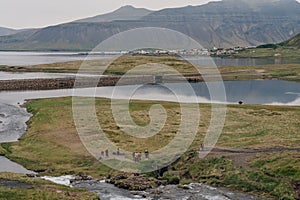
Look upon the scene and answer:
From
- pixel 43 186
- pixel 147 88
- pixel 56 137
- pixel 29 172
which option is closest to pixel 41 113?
pixel 56 137

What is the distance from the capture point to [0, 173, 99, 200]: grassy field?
3694 cm

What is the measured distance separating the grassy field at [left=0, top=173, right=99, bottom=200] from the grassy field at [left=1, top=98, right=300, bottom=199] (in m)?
6.36

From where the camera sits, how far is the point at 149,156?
52.6 metres

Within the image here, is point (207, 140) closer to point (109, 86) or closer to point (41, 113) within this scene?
point (41, 113)

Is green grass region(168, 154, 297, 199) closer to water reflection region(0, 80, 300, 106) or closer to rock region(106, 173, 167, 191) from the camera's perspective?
rock region(106, 173, 167, 191)

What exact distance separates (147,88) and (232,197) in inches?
4190

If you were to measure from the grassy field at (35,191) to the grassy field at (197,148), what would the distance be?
6.36 metres

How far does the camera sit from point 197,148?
5494 cm

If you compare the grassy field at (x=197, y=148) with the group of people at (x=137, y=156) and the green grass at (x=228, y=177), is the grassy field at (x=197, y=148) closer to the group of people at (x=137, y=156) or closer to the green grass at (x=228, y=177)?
the green grass at (x=228, y=177)

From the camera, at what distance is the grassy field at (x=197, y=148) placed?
43.7 meters

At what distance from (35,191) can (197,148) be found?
24757 mm

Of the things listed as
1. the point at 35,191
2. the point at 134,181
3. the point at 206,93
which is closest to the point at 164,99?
the point at 206,93

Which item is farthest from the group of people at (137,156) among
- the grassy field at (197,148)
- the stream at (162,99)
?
the stream at (162,99)

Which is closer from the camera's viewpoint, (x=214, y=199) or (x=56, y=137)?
(x=214, y=199)
